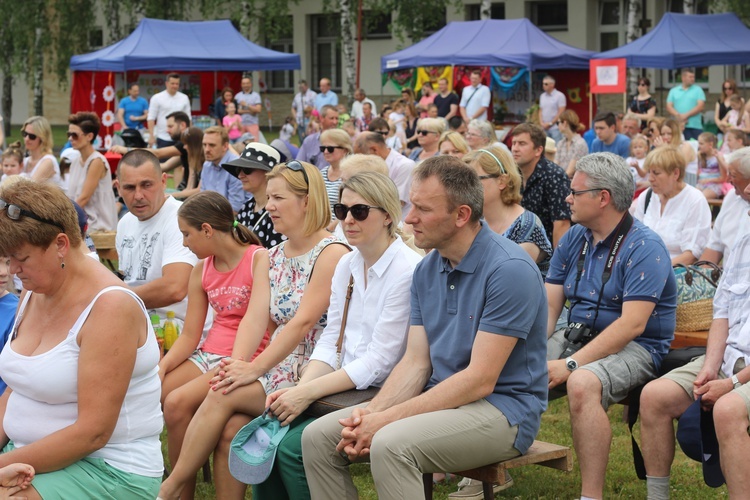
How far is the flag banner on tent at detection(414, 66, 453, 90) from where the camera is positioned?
75.4ft

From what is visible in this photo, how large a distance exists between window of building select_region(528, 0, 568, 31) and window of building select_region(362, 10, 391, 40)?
16.4 ft

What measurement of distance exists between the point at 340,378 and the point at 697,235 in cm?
343

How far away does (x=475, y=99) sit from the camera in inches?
840

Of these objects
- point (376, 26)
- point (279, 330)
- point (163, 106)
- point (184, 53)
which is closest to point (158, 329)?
point (279, 330)

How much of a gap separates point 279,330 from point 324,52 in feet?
113

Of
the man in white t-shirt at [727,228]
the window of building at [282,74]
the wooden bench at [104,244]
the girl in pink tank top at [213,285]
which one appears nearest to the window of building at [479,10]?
the window of building at [282,74]

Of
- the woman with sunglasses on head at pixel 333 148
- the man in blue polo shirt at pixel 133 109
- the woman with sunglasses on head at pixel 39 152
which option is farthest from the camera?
the man in blue polo shirt at pixel 133 109

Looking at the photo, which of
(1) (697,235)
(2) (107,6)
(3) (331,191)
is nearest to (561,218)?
(1) (697,235)

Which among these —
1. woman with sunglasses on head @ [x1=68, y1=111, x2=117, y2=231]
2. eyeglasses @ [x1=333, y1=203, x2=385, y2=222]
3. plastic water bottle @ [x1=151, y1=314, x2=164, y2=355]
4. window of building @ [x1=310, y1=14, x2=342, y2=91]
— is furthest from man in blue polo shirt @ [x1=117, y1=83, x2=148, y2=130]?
eyeglasses @ [x1=333, y1=203, x2=385, y2=222]

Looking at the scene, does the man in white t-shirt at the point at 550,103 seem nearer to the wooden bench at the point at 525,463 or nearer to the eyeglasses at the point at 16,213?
the wooden bench at the point at 525,463

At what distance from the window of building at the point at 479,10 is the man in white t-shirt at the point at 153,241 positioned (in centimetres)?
3014

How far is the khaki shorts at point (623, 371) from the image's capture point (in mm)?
4203

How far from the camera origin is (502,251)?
11.6 ft

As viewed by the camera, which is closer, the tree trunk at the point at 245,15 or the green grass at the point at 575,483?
the green grass at the point at 575,483
